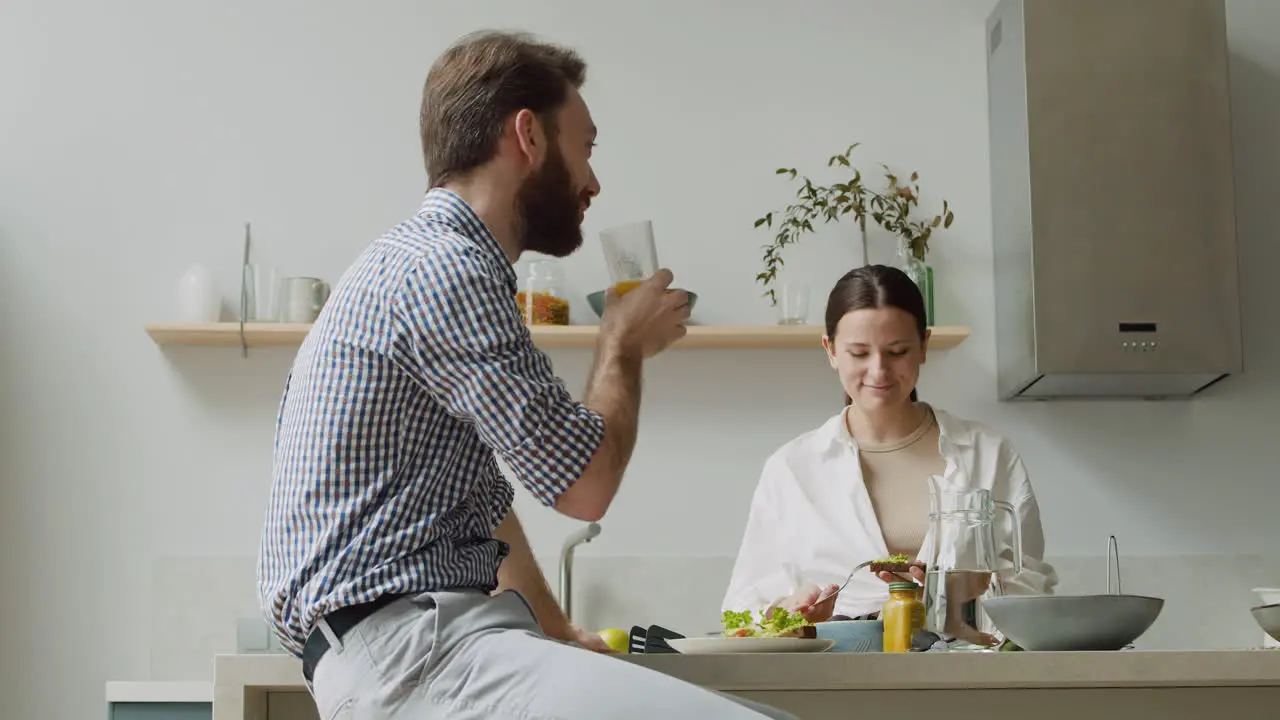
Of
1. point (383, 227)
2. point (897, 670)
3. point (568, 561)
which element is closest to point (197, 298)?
point (383, 227)

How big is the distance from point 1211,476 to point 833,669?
2.53 metres

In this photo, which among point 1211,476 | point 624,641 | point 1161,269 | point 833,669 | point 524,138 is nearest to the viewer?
point 833,669

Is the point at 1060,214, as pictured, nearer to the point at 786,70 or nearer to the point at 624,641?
the point at 786,70

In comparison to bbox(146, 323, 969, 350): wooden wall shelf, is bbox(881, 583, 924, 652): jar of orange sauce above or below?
below

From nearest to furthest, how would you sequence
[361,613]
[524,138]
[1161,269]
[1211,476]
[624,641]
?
[361,613] < [524,138] < [624,641] < [1161,269] < [1211,476]

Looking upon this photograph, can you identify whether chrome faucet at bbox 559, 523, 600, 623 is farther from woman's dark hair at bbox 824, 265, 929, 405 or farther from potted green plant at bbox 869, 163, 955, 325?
potted green plant at bbox 869, 163, 955, 325

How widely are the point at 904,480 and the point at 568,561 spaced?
91 centimetres

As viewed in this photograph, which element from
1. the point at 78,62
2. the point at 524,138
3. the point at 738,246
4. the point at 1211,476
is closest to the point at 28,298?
the point at 78,62

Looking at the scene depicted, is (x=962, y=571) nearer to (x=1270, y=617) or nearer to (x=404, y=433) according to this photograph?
(x=1270, y=617)

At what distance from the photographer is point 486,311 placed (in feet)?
4.50

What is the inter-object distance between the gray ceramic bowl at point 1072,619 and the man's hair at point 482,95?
76cm

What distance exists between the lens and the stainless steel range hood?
342 centimetres

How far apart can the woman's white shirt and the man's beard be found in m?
1.39

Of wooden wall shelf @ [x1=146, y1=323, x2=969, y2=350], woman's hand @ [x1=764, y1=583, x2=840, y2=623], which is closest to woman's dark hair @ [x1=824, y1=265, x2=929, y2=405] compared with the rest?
wooden wall shelf @ [x1=146, y1=323, x2=969, y2=350]
